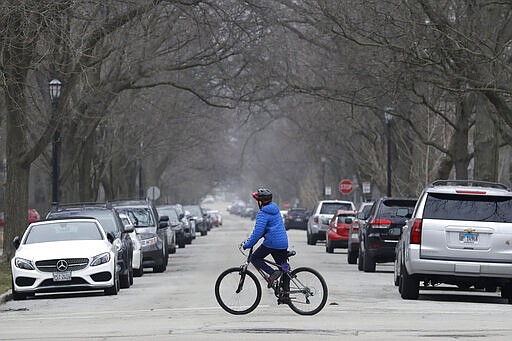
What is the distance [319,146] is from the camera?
72875mm

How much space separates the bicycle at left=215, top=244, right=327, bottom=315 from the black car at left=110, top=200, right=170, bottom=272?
530 inches

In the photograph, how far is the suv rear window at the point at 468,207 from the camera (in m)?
19.1

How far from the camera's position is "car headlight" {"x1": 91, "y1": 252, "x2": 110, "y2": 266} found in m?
21.6

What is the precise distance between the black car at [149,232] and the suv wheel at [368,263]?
5117 mm

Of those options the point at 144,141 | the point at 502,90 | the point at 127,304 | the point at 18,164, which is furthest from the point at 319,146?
the point at 127,304

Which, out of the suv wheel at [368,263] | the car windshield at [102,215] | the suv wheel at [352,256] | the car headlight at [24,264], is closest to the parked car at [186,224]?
the suv wheel at [352,256]

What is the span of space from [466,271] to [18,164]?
644 inches

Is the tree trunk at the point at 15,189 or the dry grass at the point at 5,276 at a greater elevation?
the tree trunk at the point at 15,189

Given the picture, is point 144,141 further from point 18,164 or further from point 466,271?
point 466,271

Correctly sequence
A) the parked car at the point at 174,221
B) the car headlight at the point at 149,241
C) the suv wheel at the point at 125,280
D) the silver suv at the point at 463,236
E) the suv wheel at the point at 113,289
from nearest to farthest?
1. the silver suv at the point at 463,236
2. the suv wheel at the point at 113,289
3. the suv wheel at the point at 125,280
4. the car headlight at the point at 149,241
5. the parked car at the point at 174,221

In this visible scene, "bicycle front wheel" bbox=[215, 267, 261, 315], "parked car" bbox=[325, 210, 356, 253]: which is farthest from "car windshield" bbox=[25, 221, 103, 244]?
"parked car" bbox=[325, 210, 356, 253]

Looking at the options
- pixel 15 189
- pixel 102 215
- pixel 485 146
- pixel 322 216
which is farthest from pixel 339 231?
pixel 102 215

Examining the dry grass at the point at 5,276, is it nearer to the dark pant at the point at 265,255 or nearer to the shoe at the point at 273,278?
the dark pant at the point at 265,255

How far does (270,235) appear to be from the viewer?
54.7 feet
